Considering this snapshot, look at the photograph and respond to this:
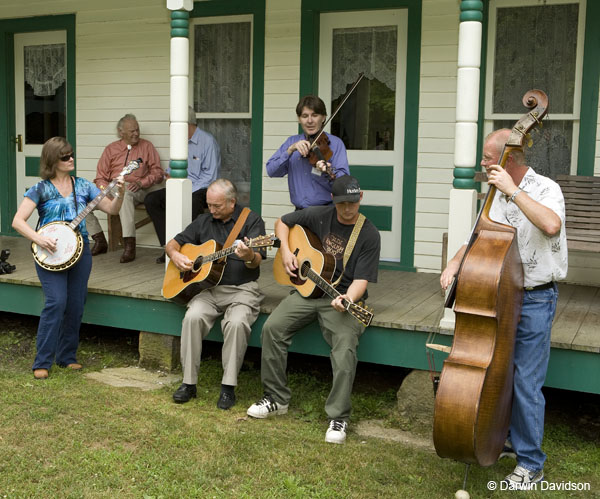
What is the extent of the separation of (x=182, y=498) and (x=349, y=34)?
4270mm

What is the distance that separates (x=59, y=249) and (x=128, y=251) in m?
1.71

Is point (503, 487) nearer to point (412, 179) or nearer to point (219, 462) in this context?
point (219, 462)

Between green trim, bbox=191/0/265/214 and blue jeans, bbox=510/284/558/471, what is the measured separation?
145 inches

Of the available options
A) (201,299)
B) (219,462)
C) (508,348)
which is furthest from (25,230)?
(508,348)

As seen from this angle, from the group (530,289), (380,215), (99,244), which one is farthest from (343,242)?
(99,244)

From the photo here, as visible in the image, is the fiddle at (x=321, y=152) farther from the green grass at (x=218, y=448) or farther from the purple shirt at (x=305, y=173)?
the green grass at (x=218, y=448)

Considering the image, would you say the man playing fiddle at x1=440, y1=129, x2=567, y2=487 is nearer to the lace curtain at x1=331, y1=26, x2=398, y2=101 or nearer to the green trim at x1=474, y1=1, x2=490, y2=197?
the green trim at x1=474, y1=1, x2=490, y2=197

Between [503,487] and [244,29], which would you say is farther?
[244,29]

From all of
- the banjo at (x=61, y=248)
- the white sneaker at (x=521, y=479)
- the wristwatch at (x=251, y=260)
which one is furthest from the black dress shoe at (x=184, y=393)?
the white sneaker at (x=521, y=479)

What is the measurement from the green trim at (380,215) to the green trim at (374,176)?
157 mm

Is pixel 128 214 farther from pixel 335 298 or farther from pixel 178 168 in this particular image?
pixel 335 298

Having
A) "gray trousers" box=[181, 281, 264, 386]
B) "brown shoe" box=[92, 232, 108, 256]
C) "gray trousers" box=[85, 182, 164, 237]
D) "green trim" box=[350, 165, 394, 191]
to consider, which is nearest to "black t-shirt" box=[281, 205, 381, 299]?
"gray trousers" box=[181, 281, 264, 386]

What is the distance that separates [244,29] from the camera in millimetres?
6801

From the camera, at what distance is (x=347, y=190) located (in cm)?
423
